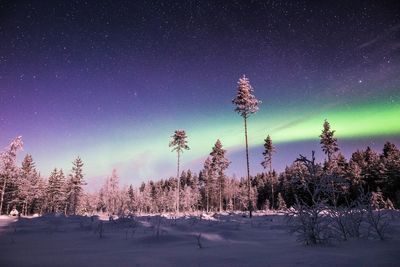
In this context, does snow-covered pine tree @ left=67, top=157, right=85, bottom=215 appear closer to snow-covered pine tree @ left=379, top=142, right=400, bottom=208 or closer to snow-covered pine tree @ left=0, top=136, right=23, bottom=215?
snow-covered pine tree @ left=0, top=136, right=23, bottom=215

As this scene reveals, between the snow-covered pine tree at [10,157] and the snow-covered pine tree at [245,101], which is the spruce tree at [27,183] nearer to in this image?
the snow-covered pine tree at [10,157]

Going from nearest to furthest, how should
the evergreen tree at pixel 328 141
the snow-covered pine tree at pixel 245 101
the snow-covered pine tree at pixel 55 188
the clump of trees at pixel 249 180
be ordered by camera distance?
the clump of trees at pixel 249 180 < the snow-covered pine tree at pixel 245 101 < the evergreen tree at pixel 328 141 < the snow-covered pine tree at pixel 55 188

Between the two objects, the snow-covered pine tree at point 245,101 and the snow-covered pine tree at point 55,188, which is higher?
the snow-covered pine tree at point 245,101

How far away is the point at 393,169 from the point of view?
171 feet

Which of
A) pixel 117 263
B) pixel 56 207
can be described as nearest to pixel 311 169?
pixel 117 263

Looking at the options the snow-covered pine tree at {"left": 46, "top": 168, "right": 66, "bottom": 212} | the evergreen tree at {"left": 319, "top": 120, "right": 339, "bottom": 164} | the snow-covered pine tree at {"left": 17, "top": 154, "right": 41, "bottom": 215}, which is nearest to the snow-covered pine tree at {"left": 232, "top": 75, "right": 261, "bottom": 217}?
the evergreen tree at {"left": 319, "top": 120, "right": 339, "bottom": 164}

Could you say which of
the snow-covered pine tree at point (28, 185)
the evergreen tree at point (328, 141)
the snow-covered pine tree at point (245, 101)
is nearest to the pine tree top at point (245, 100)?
the snow-covered pine tree at point (245, 101)

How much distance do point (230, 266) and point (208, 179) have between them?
211 feet

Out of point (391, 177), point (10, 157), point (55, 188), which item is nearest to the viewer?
point (10, 157)

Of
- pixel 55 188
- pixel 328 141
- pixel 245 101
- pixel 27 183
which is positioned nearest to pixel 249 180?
pixel 245 101

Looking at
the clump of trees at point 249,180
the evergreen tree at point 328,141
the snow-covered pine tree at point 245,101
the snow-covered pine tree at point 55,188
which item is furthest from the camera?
the snow-covered pine tree at point 55,188

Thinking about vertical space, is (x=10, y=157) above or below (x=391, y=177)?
above

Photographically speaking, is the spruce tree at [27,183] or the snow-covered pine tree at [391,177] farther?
the spruce tree at [27,183]

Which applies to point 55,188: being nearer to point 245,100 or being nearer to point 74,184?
point 74,184
